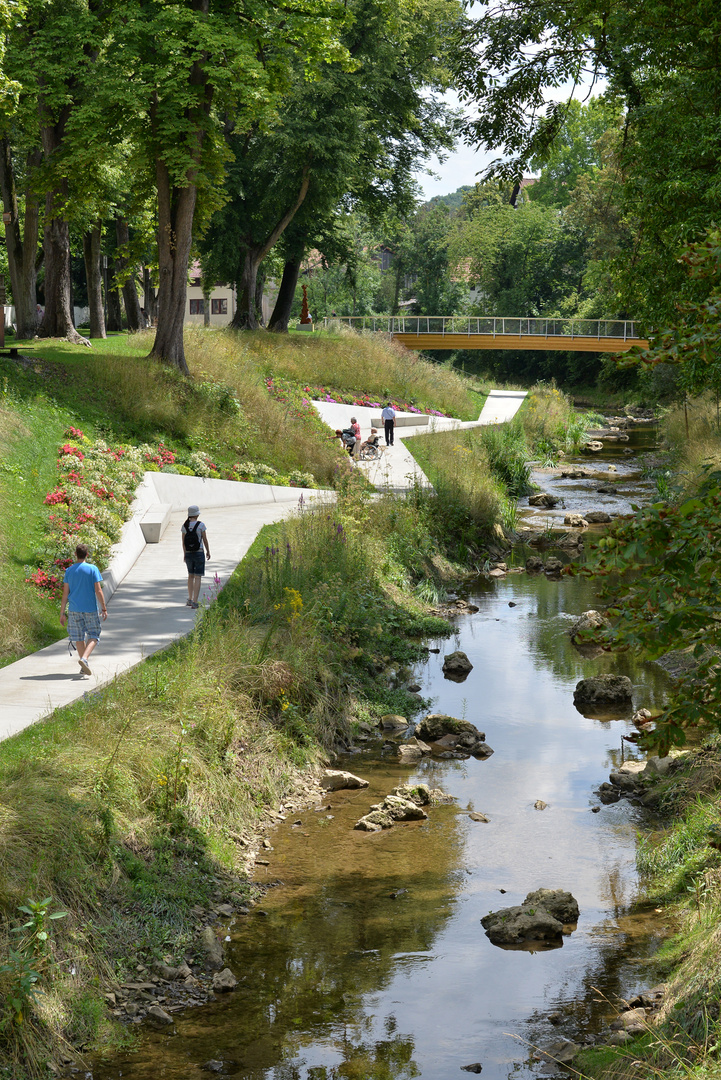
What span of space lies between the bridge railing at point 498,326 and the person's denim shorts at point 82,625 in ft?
133

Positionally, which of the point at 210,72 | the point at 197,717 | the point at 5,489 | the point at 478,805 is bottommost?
the point at 478,805

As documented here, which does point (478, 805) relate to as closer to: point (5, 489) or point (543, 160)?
point (5, 489)

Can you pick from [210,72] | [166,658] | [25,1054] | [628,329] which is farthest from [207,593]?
[628,329]

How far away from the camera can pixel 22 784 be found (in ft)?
24.7

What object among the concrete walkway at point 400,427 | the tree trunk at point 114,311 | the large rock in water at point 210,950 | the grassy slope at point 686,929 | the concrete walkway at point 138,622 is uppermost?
the tree trunk at point 114,311

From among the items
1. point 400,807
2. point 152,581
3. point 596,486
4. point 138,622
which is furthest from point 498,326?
point 400,807

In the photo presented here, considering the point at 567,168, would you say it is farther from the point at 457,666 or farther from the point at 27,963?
the point at 27,963

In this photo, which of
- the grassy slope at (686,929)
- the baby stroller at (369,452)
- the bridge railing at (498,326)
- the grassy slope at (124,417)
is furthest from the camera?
the bridge railing at (498,326)

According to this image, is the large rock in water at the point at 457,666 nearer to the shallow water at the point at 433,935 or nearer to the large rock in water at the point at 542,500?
the shallow water at the point at 433,935

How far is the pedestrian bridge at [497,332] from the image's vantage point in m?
51.6

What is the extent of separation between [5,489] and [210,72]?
10.9 meters

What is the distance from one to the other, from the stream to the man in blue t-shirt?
2.93 metres

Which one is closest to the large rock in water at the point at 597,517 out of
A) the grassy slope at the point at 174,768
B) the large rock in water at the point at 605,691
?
the grassy slope at the point at 174,768

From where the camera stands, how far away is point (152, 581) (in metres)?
14.7
